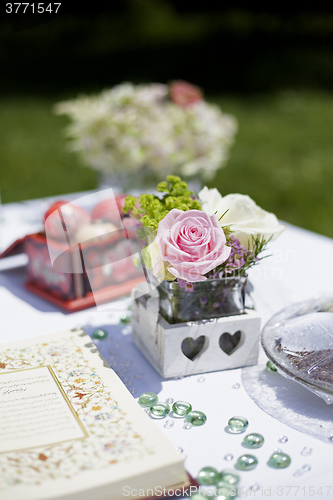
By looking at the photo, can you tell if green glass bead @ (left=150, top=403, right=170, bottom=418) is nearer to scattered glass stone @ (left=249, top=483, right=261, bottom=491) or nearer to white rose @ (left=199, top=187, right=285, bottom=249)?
scattered glass stone @ (left=249, top=483, right=261, bottom=491)

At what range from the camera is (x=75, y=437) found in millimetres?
623

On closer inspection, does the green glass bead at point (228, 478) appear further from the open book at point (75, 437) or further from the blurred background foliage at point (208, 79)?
the blurred background foliage at point (208, 79)

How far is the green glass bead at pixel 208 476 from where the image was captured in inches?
23.7

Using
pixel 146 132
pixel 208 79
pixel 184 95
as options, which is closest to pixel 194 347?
pixel 146 132

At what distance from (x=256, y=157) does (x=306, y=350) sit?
12.3ft

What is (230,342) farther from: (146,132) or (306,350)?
(146,132)

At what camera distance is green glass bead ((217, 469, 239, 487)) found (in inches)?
23.5

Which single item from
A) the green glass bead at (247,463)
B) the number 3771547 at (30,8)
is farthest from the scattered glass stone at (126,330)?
the number 3771547 at (30,8)

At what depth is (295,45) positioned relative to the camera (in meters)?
6.71

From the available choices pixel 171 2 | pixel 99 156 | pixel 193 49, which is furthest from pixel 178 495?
pixel 171 2

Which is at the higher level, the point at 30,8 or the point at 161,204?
the point at 30,8

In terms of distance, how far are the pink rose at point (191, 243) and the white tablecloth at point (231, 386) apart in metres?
0.20

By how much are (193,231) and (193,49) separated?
659cm

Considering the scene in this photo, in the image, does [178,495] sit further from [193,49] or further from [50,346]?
[193,49]
